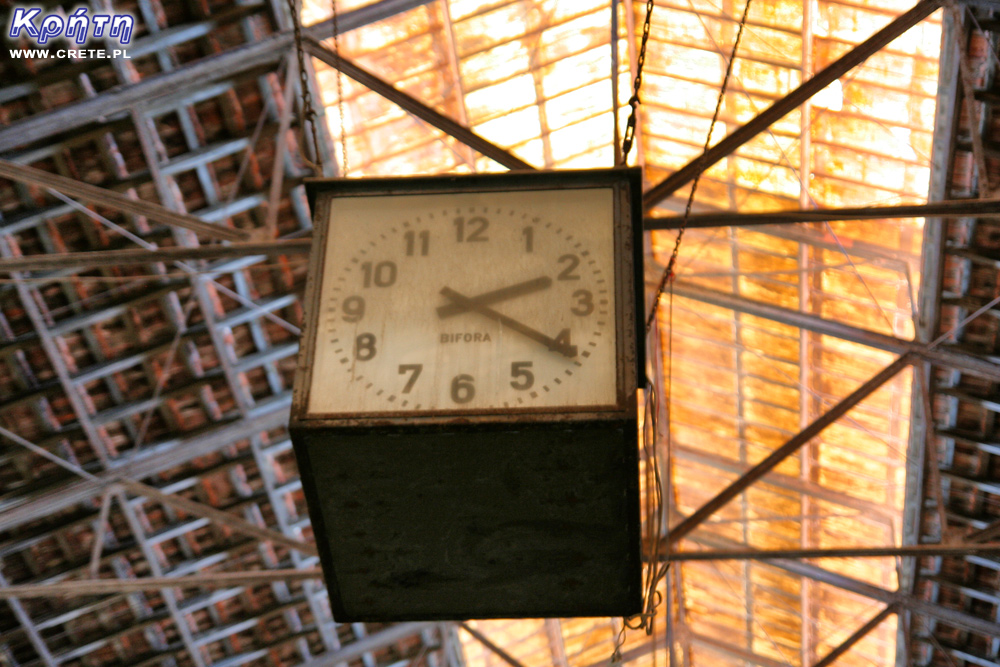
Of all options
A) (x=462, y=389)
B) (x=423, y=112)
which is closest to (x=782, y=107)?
(x=423, y=112)

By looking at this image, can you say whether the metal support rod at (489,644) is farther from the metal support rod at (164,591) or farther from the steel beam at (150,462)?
the steel beam at (150,462)

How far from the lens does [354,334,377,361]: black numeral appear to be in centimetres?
611

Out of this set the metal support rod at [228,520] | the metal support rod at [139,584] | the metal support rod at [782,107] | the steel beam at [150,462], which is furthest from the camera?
the steel beam at [150,462]

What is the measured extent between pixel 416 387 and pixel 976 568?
659 inches

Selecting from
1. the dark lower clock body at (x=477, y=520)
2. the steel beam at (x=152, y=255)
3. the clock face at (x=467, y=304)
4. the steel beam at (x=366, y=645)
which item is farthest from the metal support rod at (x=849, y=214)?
the steel beam at (x=366, y=645)

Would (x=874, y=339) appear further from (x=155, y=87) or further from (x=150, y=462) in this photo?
(x=150, y=462)

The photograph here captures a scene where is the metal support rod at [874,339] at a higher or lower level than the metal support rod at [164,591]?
higher

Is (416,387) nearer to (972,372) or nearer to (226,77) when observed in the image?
(226,77)

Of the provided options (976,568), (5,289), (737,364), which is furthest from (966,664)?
(5,289)

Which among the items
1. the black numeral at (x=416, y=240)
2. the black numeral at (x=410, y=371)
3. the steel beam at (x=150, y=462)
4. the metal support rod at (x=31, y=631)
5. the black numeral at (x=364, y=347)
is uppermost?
the black numeral at (x=416, y=240)

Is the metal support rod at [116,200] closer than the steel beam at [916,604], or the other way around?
the metal support rod at [116,200]

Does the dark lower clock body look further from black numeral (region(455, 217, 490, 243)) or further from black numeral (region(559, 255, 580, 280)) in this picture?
black numeral (region(455, 217, 490, 243))

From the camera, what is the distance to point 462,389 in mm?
5980

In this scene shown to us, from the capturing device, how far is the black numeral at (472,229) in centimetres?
650
